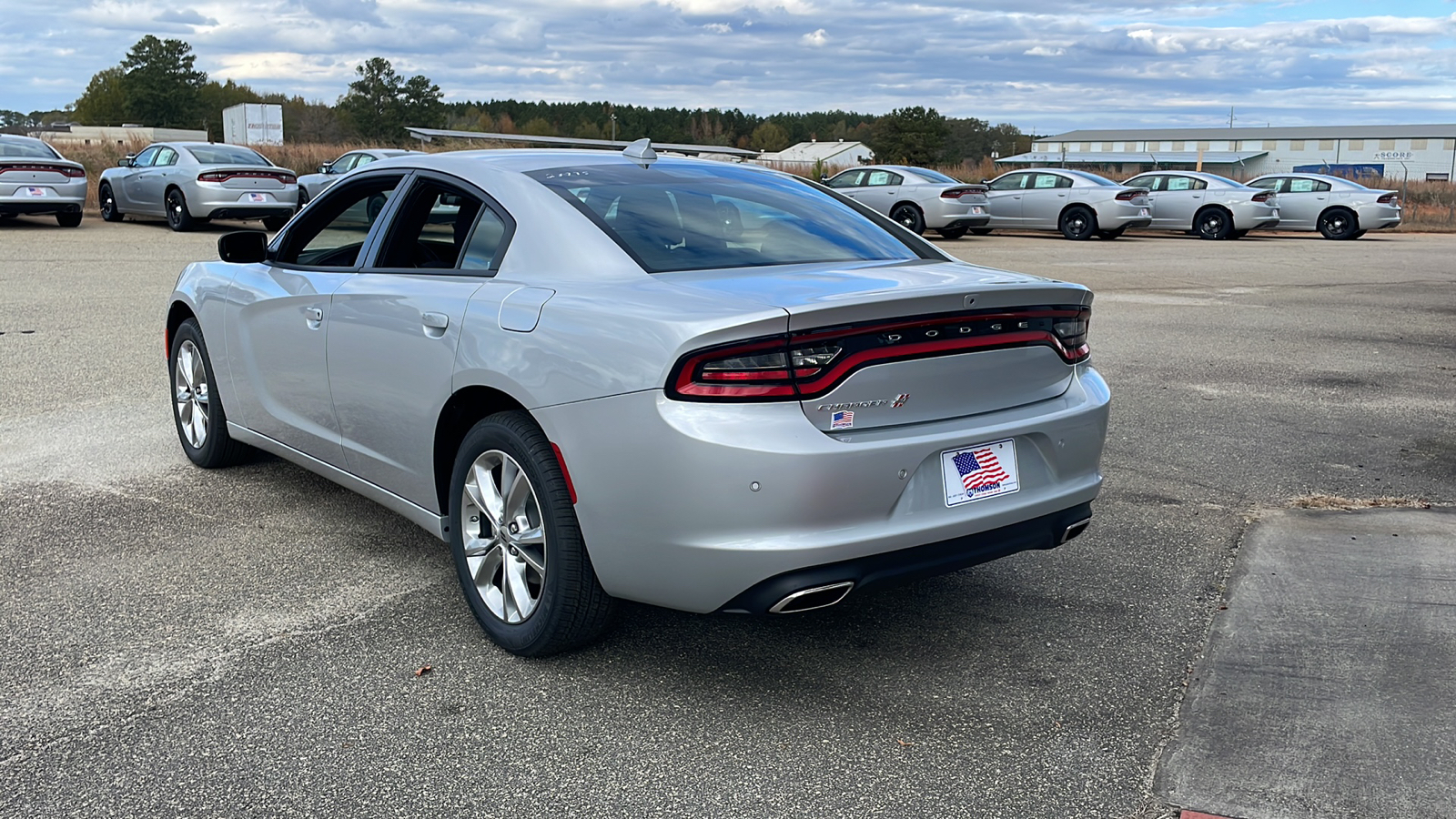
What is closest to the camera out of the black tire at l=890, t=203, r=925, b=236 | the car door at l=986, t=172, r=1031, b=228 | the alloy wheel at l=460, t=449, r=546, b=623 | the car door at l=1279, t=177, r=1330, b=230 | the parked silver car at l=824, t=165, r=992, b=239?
the alloy wheel at l=460, t=449, r=546, b=623

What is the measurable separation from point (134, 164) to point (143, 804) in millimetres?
21639

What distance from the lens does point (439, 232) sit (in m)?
4.21

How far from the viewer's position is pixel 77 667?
357 centimetres

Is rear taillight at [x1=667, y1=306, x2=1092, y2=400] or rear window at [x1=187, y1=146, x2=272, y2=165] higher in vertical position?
rear window at [x1=187, y1=146, x2=272, y2=165]

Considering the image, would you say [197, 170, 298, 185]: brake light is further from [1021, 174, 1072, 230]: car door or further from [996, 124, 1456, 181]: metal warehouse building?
[996, 124, 1456, 181]: metal warehouse building

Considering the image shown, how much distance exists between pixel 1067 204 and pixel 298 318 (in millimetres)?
23359

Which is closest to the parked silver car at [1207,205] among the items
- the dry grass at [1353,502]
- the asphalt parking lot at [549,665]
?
the asphalt parking lot at [549,665]

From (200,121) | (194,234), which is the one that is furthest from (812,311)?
(200,121)

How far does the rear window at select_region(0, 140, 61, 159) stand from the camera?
19797 millimetres

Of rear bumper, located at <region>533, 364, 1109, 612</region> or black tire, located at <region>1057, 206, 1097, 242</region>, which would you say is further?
black tire, located at <region>1057, 206, 1097, 242</region>

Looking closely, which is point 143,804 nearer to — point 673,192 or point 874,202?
point 673,192

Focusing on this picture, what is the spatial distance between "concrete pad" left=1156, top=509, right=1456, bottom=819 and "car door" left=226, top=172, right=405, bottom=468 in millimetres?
3029

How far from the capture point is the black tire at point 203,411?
217 inches

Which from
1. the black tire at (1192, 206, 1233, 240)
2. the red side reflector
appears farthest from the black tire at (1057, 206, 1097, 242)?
the red side reflector
